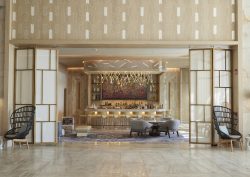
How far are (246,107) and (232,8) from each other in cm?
301

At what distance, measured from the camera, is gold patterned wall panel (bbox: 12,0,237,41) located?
1091 centimetres

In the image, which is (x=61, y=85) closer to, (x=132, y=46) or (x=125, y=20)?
(x=132, y=46)

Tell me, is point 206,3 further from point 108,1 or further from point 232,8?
point 108,1

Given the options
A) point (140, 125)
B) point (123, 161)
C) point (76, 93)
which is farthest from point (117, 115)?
point (123, 161)

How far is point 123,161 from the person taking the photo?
8195mm

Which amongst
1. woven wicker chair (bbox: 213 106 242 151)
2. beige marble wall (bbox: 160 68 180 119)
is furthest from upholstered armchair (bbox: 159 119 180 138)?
beige marble wall (bbox: 160 68 180 119)

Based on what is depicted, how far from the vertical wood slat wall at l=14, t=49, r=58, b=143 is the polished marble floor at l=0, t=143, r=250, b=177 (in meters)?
0.80

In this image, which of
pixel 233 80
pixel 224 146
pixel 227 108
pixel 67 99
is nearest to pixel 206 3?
pixel 233 80

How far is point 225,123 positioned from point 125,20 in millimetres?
4414

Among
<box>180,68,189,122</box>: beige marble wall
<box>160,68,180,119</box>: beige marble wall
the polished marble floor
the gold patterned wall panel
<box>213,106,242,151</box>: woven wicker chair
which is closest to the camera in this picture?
the polished marble floor

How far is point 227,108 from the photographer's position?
1121 centimetres

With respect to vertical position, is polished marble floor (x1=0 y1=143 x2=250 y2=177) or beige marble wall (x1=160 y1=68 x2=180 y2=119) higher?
beige marble wall (x1=160 y1=68 x2=180 y2=119)

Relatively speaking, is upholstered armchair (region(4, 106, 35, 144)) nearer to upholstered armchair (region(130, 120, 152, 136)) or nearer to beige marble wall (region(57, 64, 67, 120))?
upholstered armchair (region(130, 120, 152, 136))

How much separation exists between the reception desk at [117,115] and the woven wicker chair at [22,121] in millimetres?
8020
